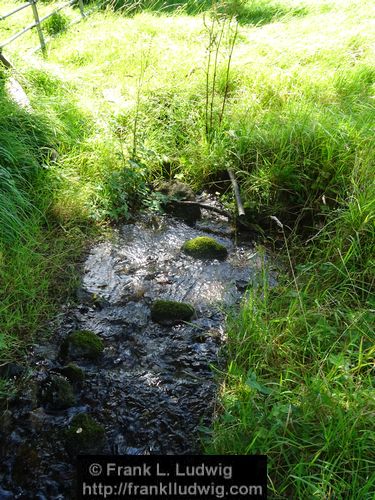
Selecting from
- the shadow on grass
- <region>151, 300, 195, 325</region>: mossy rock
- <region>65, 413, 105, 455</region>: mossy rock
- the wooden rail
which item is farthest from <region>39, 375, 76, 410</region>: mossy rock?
the shadow on grass

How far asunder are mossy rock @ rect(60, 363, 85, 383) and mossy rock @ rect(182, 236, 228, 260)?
153 cm

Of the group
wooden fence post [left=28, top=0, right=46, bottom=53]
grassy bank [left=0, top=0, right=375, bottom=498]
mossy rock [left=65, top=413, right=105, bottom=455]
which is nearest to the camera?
grassy bank [left=0, top=0, right=375, bottom=498]

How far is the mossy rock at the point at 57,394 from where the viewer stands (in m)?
2.65

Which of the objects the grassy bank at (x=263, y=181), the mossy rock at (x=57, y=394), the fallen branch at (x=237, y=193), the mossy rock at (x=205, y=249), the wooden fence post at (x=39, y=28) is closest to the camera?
the grassy bank at (x=263, y=181)

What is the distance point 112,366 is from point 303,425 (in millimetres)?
1286

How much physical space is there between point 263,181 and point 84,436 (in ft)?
9.08

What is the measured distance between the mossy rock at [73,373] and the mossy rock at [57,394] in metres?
0.07

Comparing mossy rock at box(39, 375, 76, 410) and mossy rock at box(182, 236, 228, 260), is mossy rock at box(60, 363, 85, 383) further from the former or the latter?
mossy rock at box(182, 236, 228, 260)

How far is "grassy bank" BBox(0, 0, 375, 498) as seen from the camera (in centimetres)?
229

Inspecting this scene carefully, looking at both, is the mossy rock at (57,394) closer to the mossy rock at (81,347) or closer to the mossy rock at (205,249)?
the mossy rock at (81,347)

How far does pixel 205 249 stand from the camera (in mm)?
3979

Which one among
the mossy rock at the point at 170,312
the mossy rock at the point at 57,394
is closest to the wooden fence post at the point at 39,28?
the mossy rock at the point at 170,312

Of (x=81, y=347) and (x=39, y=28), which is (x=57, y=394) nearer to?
(x=81, y=347)

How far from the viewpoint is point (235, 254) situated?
4.01 metres
